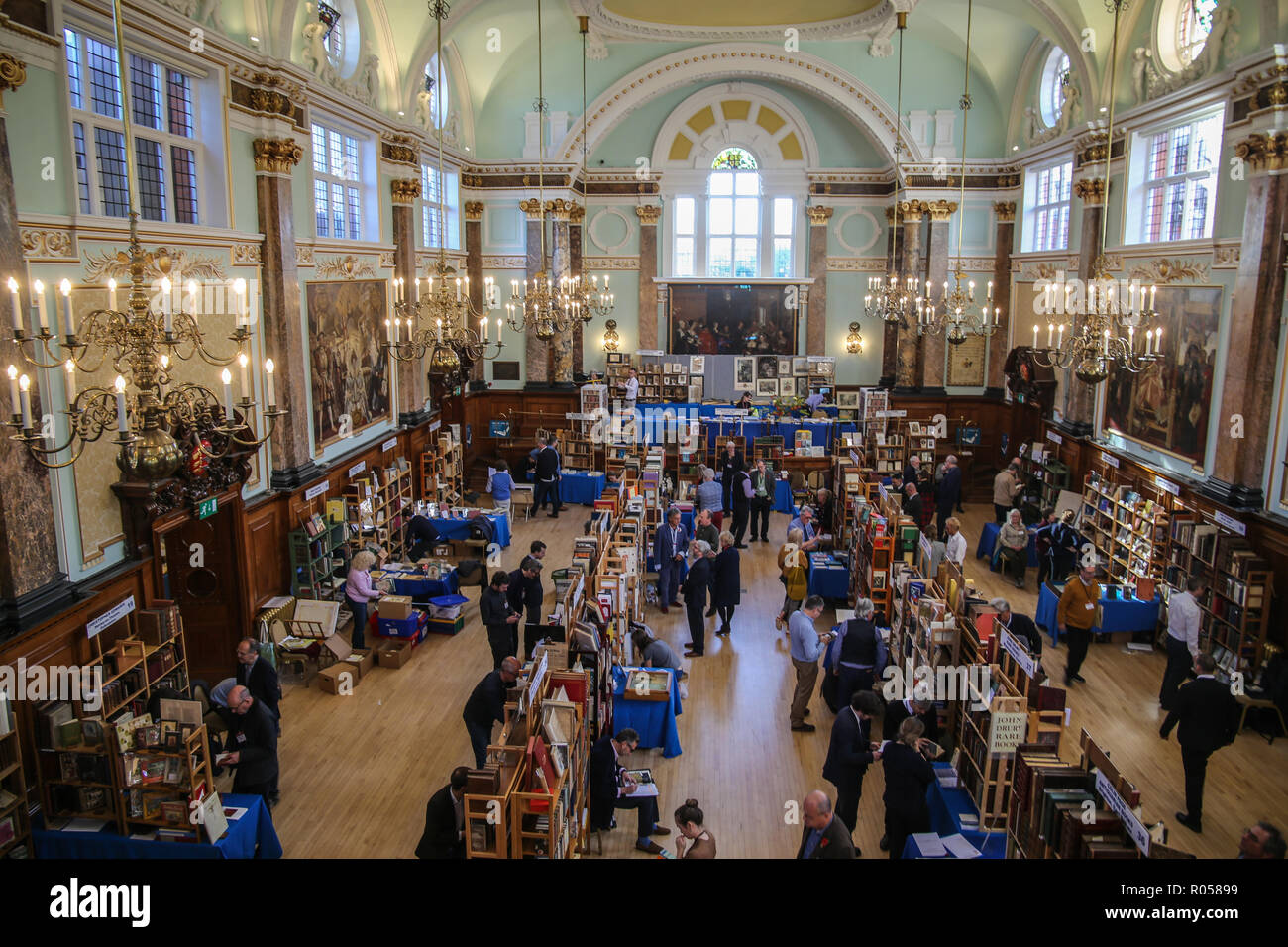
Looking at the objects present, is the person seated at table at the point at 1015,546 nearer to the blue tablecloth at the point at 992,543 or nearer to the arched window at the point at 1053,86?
the blue tablecloth at the point at 992,543

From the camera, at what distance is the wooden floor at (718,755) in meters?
7.35

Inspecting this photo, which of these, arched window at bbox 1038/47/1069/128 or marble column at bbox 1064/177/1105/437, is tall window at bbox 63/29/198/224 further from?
arched window at bbox 1038/47/1069/128

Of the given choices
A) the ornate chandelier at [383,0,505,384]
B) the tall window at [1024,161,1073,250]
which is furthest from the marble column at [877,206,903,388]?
the ornate chandelier at [383,0,505,384]

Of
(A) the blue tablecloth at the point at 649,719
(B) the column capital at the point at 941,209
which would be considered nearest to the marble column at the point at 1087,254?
(B) the column capital at the point at 941,209

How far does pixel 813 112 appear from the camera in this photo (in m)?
21.3

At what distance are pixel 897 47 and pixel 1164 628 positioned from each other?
1344 cm

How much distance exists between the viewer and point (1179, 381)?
11.8 meters

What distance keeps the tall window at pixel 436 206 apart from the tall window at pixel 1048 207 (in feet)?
38.1

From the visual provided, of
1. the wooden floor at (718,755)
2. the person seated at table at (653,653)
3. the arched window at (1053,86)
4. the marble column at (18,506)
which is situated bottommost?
the wooden floor at (718,755)

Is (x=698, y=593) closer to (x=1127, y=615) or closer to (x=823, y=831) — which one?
(x=823, y=831)

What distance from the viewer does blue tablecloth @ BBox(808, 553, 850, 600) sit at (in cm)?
1216

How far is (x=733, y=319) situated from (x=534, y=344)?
5.14 meters

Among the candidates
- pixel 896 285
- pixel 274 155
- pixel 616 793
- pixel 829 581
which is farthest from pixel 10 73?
pixel 896 285

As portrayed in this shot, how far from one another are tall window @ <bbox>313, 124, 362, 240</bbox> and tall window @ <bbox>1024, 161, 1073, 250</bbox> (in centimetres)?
1259
